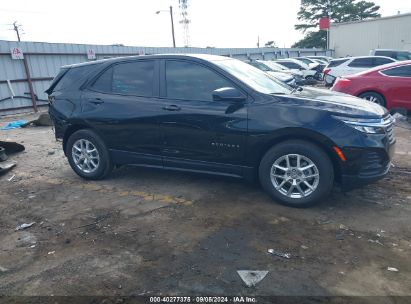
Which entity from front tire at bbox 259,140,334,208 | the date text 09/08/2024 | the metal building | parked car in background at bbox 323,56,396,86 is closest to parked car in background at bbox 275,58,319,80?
parked car in background at bbox 323,56,396,86

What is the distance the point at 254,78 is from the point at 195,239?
2.23 m

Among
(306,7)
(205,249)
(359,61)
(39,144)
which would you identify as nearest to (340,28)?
(306,7)

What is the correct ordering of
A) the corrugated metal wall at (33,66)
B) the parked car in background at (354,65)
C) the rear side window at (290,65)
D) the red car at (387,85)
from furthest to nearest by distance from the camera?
the rear side window at (290,65), the parked car in background at (354,65), the corrugated metal wall at (33,66), the red car at (387,85)

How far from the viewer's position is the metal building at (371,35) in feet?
117

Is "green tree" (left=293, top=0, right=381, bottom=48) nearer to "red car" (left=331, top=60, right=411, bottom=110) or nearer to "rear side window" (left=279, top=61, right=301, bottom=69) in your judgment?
"rear side window" (left=279, top=61, right=301, bottom=69)

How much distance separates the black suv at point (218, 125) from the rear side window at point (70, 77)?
2cm

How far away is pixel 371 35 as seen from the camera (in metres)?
38.0

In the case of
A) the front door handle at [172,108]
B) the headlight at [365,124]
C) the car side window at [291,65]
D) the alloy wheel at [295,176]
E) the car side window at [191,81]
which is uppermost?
the car side window at [191,81]

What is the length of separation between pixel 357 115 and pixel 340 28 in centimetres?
4174

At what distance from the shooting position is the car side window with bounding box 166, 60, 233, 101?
14.5 ft

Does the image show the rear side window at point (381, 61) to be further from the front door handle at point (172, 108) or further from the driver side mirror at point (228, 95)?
the front door handle at point (172, 108)

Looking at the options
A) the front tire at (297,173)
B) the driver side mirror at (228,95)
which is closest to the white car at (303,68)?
the driver side mirror at (228,95)

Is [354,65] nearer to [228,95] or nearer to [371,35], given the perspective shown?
[228,95]

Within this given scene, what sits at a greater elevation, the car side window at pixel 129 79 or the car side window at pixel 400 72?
the car side window at pixel 129 79
